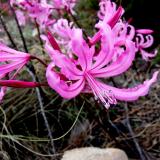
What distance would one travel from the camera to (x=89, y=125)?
3.25 metres

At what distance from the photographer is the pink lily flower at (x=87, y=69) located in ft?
4.90

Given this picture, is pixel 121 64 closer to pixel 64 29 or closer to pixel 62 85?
pixel 62 85

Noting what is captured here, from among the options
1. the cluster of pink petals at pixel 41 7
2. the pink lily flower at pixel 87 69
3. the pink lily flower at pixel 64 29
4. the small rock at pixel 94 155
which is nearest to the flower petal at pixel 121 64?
the pink lily flower at pixel 87 69

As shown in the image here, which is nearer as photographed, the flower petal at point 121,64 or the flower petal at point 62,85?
the flower petal at point 62,85

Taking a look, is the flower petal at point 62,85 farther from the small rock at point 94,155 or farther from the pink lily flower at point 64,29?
the small rock at point 94,155

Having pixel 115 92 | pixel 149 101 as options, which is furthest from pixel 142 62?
pixel 115 92

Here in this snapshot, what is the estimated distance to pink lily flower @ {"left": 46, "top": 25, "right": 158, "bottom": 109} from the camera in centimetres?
149

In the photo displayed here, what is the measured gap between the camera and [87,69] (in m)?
1.64

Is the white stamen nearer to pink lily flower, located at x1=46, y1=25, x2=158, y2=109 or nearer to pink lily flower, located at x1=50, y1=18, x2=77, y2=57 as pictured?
pink lily flower, located at x1=46, y1=25, x2=158, y2=109

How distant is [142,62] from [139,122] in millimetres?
1344

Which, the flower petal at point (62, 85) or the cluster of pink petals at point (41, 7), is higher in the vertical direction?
the cluster of pink petals at point (41, 7)

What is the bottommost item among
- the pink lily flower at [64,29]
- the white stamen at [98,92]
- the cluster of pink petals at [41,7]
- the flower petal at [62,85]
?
the white stamen at [98,92]

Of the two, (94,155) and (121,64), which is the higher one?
(121,64)

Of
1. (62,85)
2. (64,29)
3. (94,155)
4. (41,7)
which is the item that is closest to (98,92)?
(62,85)
